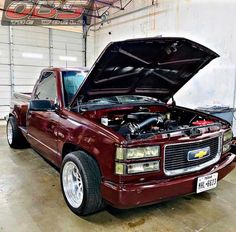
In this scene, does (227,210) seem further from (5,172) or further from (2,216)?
(5,172)

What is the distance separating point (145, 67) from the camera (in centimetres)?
289

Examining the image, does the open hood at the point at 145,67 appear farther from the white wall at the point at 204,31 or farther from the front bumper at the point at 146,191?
the white wall at the point at 204,31

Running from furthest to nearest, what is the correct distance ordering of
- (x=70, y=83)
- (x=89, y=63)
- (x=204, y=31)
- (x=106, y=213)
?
(x=89, y=63) < (x=204, y=31) < (x=70, y=83) < (x=106, y=213)

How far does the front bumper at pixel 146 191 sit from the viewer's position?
189 centimetres

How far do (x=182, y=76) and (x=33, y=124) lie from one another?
2165mm

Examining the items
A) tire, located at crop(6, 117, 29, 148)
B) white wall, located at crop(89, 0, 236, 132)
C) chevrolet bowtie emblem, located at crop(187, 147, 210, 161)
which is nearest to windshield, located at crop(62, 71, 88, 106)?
chevrolet bowtie emblem, located at crop(187, 147, 210, 161)

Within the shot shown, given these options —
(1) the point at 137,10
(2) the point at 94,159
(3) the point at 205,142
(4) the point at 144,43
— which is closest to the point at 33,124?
(2) the point at 94,159

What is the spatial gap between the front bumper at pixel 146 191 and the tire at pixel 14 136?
3044mm

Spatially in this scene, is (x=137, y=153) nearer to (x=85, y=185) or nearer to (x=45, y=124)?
(x=85, y=185)

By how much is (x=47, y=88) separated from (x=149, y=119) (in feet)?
5.30

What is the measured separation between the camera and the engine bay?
236 centimetres

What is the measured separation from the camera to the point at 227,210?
2590 mm

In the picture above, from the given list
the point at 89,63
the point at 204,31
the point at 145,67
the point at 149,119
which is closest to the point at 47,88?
the point at 145,67

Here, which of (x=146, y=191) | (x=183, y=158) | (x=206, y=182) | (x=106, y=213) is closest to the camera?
(x=146, y=191)
